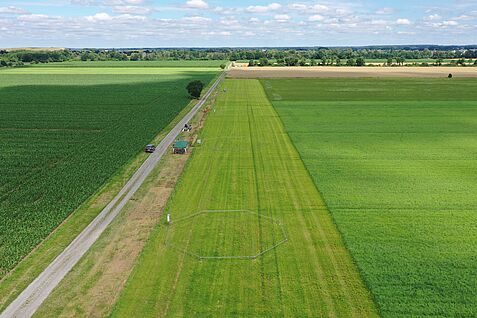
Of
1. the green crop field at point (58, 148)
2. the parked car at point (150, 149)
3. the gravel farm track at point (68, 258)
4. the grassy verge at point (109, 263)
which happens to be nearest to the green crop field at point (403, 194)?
the grassy verge at point (109, 263)

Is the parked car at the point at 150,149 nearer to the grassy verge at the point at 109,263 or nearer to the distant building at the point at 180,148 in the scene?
the distant building at the point at 180,148

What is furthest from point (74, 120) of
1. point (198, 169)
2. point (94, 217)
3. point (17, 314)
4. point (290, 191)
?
point (17, 314)

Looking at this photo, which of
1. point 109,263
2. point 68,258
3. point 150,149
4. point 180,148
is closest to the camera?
point 109,263

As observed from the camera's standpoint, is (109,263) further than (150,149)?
No

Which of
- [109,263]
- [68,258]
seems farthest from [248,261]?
[68,258]

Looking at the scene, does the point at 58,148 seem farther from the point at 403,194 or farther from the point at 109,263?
the point at 403,194

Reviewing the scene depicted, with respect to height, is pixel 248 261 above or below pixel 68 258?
above
